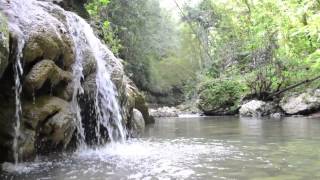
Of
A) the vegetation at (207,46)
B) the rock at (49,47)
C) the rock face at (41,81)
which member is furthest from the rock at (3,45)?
the vegetation at (207,46)

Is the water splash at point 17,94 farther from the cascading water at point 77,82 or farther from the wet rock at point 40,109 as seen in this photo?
the cascading water at point 77,82

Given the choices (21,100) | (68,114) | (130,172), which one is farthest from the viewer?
(68,114)

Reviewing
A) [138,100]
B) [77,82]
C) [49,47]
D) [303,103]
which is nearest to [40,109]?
[49,47]

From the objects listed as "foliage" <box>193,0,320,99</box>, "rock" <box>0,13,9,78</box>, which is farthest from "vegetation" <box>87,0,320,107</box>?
"rock" <box>0,13,9,78</box>

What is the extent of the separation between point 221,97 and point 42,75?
751 inches

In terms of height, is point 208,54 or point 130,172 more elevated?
point 208,54

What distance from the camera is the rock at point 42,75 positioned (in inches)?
298

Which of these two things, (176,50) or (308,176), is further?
(176,50)

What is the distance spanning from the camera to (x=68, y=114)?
27.5ft

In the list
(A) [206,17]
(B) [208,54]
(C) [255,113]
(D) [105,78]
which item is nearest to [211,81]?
(C) [255,113]

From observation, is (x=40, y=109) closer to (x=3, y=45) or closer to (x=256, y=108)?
(x=3, y=45)

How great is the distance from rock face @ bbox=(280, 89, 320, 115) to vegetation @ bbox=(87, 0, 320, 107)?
1.55 m

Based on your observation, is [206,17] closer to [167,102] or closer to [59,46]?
[167,102]

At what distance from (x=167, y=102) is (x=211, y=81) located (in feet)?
32.7
